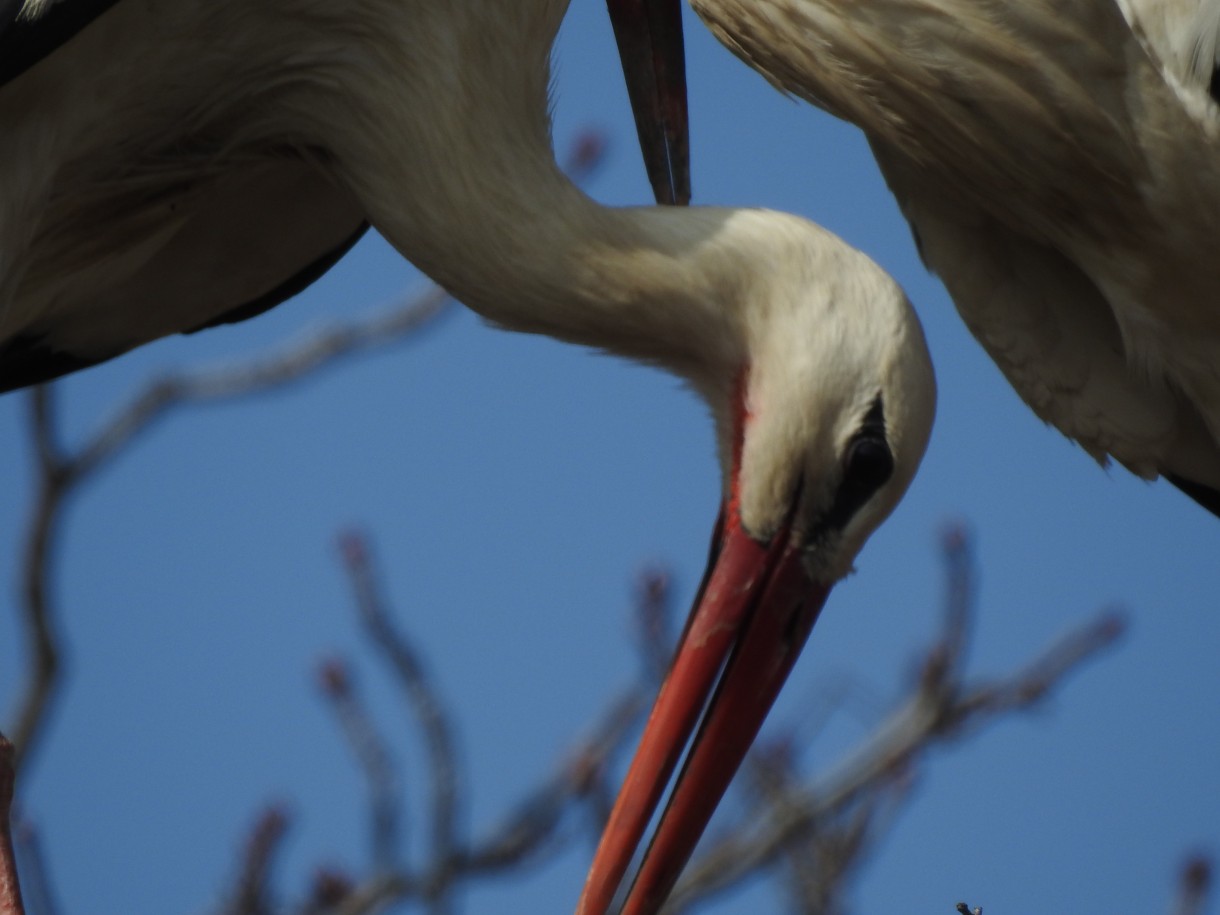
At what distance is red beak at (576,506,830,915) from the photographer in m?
3.44

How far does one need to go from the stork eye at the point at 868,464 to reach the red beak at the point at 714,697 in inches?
6.2

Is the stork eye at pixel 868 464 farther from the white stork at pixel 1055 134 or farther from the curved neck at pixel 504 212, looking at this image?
the white stork at pixel 1055 134

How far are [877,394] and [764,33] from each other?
2.45 ft

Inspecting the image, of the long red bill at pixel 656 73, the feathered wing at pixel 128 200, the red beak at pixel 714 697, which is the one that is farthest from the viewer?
the long red bill at pixel 656 73

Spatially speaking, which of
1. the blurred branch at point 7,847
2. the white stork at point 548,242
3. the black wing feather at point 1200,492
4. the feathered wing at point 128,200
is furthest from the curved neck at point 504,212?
the black wing feather at point 1200,492

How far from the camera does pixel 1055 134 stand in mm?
3498

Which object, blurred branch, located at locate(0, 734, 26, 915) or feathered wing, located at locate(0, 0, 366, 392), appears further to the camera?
blurred branch, located at locate(0, 734, 26, 915)

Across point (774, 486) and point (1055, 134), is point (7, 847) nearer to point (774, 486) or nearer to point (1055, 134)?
point (774, 486)

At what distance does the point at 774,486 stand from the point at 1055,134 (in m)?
0.77

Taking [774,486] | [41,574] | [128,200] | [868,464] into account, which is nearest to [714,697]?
[774,486]

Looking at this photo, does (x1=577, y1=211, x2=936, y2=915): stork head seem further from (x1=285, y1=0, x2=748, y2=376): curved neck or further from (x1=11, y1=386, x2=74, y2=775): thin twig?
(x1=11, y1=386, x2=74, y2=775): thin twig

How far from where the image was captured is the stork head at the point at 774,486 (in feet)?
10.9

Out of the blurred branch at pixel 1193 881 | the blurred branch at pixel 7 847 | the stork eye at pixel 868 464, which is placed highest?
the stork eye at pixel 868 464

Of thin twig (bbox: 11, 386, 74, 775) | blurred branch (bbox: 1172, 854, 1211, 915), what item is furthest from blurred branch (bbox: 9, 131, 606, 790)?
blurred branch (bbox: 1172, 854, 1211, 915)
